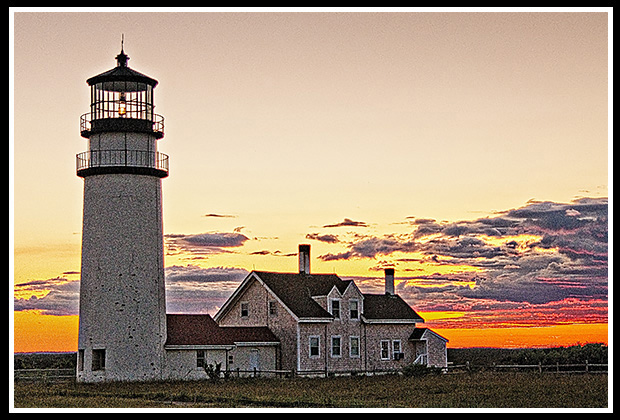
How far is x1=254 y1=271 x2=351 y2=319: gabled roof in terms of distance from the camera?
40.2m

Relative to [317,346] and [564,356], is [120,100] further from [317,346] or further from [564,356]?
[564,356]

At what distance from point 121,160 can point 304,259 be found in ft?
35.5

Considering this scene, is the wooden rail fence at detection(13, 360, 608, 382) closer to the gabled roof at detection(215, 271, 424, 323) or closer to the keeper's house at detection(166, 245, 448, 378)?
the keeper's house at detection(166, 245, 448, 378)

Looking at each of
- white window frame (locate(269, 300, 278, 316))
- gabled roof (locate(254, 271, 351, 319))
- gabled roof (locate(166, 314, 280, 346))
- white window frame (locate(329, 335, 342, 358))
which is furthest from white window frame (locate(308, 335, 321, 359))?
white window frame (locate(269, 300, 278, 316))

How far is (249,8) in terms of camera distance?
20828 mm

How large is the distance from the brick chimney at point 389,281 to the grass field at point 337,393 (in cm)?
822

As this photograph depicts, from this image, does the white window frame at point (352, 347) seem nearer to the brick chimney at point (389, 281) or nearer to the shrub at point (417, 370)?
the shrub at point (417, 370)

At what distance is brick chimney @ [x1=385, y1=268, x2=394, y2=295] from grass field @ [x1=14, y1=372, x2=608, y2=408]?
324 inches

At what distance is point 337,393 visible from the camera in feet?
100

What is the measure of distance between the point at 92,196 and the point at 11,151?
38.8 feet

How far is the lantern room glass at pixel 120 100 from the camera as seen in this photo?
116ft

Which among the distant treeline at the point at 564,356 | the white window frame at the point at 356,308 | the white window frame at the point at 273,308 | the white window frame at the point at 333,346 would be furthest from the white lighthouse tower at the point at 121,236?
the distant treeline at the point at 564,356
